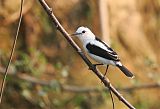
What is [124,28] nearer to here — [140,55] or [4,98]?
[140,55]

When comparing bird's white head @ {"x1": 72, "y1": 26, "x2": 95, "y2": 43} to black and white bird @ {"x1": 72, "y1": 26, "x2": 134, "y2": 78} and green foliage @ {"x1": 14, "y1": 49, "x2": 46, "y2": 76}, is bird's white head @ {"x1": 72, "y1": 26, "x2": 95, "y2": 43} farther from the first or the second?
green foliage @ {"x1": 14, "y1": 49, "x2": 46, "y2": 76}

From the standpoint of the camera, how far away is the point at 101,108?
566cm

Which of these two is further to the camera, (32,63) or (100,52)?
(32,63)

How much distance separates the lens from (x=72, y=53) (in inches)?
230

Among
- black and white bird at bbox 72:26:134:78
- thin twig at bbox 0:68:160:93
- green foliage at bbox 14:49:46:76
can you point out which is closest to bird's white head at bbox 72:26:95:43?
black and white bird at bbox 72:26:134:78

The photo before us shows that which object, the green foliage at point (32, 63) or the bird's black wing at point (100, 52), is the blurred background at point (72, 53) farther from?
the bird's black wing at point (100, 52)

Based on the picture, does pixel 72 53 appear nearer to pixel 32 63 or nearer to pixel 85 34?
pixel 32 63

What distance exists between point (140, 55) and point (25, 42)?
1.44 meters

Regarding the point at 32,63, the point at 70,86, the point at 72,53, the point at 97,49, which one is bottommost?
the point at 97,49

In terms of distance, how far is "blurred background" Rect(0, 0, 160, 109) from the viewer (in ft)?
17.3

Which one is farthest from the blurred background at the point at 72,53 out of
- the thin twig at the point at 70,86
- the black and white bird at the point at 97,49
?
the black and white bird at the point at 97,49

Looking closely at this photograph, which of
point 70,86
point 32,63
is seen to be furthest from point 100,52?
point 70,86

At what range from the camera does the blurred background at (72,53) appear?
5.28m

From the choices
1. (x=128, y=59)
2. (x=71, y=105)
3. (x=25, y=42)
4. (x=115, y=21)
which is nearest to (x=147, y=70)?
(x=128, y=59)
